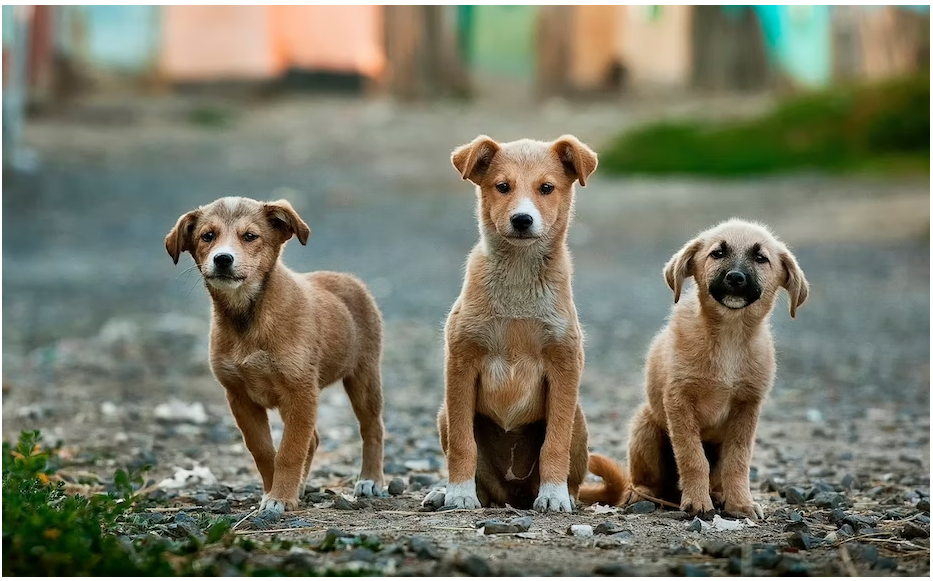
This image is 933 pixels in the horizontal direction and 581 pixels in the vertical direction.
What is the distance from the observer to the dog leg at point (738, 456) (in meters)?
5.79

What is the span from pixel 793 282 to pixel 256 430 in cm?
270

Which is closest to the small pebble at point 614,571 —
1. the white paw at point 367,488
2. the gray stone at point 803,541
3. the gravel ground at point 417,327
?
the gravel ground at point 417,327

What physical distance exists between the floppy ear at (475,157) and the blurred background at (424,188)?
2.30m

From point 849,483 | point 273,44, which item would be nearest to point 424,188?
point 273,44

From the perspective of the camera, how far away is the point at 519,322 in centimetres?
573

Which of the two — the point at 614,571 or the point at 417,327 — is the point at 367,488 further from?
the point at 417,327

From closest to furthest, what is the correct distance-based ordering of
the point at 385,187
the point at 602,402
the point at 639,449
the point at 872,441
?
the point at 639,449 → the point at 872,441 → the point at 602,402 → the point at 385,187

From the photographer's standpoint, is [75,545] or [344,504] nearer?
[75,545]

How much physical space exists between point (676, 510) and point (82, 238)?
13953 mm

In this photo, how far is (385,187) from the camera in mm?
20859

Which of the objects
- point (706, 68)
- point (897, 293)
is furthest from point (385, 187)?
point (897, 293)

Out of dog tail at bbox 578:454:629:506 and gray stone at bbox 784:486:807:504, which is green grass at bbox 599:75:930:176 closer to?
gray stone at bbox 784:486:807:504

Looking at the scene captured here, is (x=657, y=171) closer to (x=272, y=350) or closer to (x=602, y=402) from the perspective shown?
(x=602, y=402)

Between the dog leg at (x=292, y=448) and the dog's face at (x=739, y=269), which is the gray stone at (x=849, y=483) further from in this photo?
the dog leg at (x=292, y=448)
